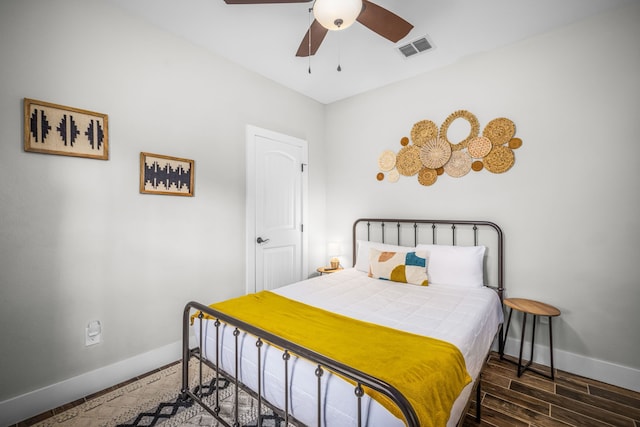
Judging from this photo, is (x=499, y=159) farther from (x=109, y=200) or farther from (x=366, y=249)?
(x=109, y=200)

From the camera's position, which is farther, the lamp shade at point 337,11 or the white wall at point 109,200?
the white wall at point 109,200

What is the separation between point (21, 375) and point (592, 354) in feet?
13.6

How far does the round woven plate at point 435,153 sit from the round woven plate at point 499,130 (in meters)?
0.37

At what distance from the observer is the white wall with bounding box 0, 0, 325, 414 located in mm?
1786

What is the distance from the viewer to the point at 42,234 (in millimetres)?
1866

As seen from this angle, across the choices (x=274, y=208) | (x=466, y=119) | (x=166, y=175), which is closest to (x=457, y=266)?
(x=466, y=119)

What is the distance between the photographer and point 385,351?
1.34 metres

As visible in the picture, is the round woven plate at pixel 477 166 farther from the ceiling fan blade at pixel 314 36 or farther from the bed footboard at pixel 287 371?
the bed footboard at pixel 287 371

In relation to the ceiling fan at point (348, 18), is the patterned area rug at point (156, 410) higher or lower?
lower

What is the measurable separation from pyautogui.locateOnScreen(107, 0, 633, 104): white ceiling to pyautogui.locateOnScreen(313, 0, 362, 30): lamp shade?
2.18ft

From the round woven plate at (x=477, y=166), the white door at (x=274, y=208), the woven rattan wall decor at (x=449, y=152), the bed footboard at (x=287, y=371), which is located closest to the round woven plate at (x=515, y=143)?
the woven rattan wall decor at (x=449, y=152)

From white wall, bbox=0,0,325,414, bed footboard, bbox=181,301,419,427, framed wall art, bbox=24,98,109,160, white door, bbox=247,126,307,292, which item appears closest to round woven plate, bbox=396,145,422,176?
white door, bbox=247,126,307,292

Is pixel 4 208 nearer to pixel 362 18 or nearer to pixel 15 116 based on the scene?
pixel 15 116

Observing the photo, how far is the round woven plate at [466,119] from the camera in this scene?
2803 millimetres
